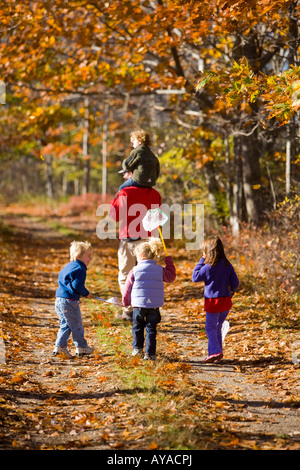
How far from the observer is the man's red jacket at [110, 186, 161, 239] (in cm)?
683

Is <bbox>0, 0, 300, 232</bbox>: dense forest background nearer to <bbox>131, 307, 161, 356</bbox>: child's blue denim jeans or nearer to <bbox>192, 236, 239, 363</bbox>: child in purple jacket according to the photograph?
<bbox>192, 236, 239, 363</bbox>: child in purple jacket

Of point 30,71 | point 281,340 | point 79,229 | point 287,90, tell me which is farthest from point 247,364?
point 79,229

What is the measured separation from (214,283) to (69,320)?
1.84m

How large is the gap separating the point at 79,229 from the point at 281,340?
1455cm

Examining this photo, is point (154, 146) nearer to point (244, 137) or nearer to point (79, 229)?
point (79, 229)

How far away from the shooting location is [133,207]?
683 centimetres

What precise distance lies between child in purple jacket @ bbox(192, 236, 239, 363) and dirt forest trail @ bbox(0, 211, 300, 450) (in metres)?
0.31

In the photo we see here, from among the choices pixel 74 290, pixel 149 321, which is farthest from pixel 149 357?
pixel 74 290

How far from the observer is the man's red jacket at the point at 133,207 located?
6.83m

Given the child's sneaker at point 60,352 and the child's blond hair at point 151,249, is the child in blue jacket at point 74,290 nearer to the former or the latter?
the child's sneaker at point 60,352

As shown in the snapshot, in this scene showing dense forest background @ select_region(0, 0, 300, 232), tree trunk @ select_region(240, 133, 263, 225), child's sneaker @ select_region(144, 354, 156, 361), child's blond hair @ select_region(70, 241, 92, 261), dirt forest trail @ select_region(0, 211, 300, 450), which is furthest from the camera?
tree trunk @ select_region(240, 133, 263, 225)

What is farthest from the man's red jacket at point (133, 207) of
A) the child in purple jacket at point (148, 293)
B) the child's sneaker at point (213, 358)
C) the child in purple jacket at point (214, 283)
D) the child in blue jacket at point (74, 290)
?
the child's sneaker at point (213, 358)

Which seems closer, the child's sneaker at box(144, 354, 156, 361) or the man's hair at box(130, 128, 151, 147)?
the child's sneaker at box(144, 354, 156, 361)

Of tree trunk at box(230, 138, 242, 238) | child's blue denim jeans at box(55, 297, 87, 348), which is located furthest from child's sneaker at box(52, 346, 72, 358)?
tree trunk at box(230, 138, 242, 238)
